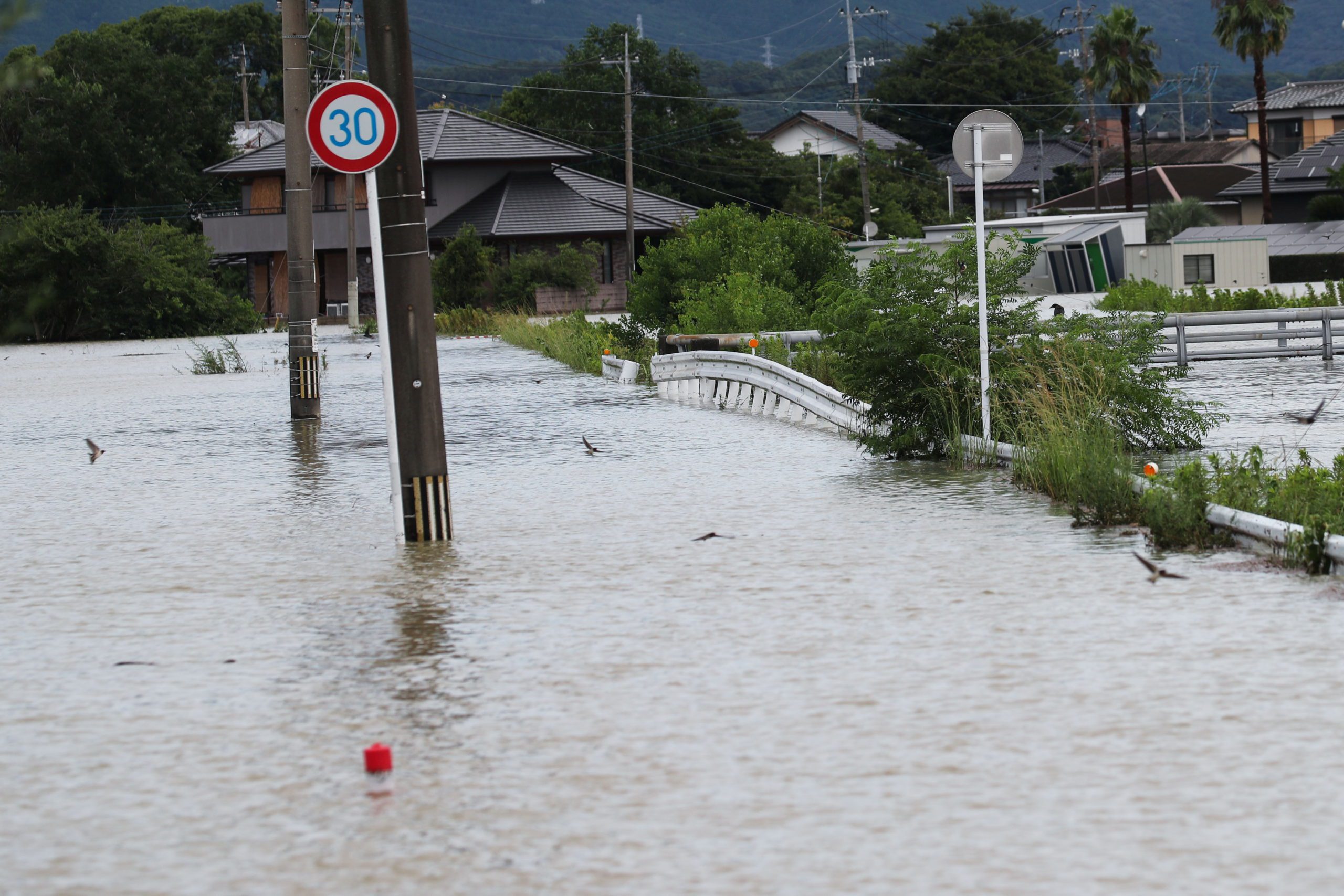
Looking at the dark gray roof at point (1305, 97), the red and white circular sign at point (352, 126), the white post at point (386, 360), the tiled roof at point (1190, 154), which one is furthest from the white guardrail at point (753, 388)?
the tiled roof at point (1190, 154)

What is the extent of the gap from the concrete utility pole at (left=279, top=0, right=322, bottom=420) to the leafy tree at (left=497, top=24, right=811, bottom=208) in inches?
2901

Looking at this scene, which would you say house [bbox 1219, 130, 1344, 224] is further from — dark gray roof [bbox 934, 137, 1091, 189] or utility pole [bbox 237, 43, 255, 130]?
utility pole [bbox 237, 43, 255, 130]

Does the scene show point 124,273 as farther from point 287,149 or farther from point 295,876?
point 295,876

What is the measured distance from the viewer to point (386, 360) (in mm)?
11672

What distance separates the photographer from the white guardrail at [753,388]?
1859 centimetres

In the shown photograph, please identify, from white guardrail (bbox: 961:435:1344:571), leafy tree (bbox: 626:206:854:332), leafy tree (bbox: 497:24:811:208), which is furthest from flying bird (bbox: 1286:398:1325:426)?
leafy tree (bbox: 497:24:811:208)

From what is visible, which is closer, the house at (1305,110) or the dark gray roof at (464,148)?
the dark gray roof at (464,148)

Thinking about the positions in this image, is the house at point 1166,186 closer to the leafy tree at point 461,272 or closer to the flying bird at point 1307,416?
the leafy tree at point 461,272

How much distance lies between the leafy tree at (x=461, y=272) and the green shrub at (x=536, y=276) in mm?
2027

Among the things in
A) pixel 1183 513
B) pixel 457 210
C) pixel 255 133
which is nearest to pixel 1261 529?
pixel 1183 513

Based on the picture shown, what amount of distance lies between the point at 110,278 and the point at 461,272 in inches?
495

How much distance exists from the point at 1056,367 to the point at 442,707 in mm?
8845

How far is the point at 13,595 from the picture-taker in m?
10.3

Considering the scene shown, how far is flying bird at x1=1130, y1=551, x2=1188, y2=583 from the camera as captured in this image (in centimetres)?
955
